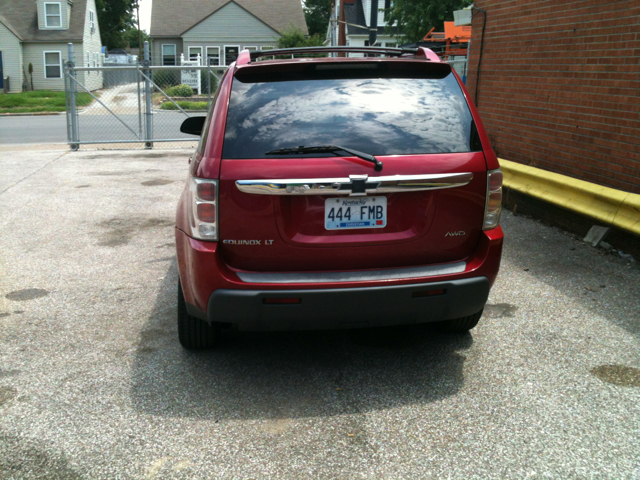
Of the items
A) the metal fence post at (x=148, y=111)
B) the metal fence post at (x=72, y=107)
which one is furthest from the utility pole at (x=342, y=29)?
the metal fence post at (x=72, y=107)

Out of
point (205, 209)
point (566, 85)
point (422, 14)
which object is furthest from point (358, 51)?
point (422, 14)

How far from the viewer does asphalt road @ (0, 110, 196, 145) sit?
16875 millimetres

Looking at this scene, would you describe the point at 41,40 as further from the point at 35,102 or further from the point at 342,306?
the point at 342,306

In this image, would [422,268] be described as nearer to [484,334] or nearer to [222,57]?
[484,334]

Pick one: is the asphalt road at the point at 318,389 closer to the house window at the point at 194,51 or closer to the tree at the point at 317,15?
the house window at the point at 194,51

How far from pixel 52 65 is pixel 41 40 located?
161 centimetres

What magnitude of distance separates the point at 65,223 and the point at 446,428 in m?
5.90

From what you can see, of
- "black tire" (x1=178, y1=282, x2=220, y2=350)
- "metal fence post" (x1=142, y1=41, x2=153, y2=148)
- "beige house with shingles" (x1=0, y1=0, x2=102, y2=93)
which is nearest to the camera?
"black tire" (x1=178, y1=282, x2=220, y2=350)

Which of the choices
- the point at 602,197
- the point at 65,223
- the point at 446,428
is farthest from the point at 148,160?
the point at 446,428

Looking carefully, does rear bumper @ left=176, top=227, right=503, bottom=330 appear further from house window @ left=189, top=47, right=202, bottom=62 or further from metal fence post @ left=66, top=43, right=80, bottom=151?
house window @ left=189, top=47, right=202, bottom=62

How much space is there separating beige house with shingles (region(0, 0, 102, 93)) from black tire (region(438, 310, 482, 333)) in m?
40.5

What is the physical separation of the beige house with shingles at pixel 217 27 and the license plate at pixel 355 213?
4408cm

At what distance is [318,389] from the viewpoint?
3.72 m

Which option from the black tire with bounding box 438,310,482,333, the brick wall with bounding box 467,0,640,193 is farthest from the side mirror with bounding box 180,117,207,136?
the brick wall with bounding box 467,0,640,193
